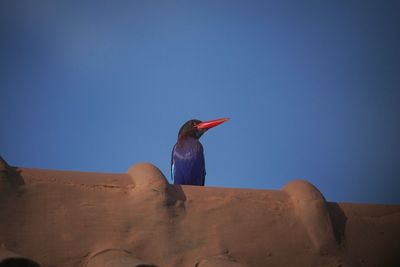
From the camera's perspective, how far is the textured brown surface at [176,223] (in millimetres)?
2477

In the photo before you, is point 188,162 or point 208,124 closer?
point 188,162

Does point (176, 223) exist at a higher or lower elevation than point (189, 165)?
lower

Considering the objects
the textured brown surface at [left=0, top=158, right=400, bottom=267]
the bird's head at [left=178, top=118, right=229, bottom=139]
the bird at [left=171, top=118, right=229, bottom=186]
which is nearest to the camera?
the textured brown surface at [left=0, top=158, right=400, bottom=267]

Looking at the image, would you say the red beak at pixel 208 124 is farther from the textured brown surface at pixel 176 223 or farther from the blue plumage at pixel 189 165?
the textured brown surface at pixel 176 223

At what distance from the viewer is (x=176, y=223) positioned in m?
2.79

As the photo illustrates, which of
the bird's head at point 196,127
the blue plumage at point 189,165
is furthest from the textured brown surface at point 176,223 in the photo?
the bird's head at point 196,127

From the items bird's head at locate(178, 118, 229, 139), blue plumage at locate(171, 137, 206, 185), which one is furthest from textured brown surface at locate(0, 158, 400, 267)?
bird's head at locate(178, 118, 229, 139)

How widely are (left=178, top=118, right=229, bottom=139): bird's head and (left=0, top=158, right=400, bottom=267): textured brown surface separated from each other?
3.33 m

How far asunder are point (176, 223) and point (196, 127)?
12.8ft

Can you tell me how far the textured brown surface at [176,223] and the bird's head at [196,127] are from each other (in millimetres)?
3328

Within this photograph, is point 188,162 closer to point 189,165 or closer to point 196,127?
point 189,165

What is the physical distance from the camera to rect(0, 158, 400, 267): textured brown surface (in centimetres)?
248

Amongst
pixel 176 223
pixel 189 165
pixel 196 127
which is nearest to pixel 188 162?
pixel 189 165

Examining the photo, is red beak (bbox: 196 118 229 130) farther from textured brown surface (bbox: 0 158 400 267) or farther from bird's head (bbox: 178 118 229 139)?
textured brown surface (bbox: 0 158 400 267)
